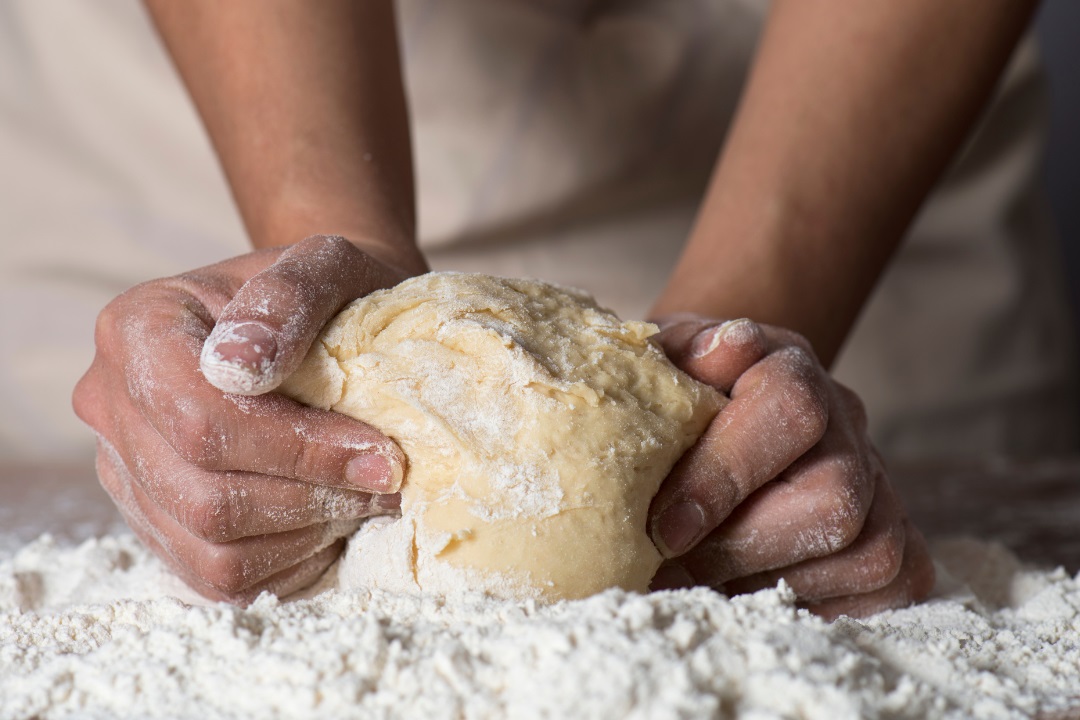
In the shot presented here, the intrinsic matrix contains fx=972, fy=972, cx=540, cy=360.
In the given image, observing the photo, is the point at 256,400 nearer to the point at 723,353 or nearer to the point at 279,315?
the point at 279,315

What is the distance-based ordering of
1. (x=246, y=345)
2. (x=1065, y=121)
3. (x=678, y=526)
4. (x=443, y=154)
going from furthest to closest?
1. (x=1065, y=121)
2. (x=443, y=154)
3. (x=678, y=526)
4. (x=246, y=345)

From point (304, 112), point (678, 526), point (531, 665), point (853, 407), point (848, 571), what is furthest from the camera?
point (304, 112)

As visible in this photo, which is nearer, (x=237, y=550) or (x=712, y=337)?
(x=237, y=550)

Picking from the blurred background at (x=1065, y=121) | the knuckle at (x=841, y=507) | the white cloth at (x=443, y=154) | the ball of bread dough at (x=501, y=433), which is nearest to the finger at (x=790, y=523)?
the knuckle at (x=841, y=507)

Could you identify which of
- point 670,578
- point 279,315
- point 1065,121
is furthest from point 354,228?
point 1065,121

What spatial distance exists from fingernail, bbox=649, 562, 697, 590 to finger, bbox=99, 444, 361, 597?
1.05 feet

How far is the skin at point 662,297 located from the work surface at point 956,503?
0.46m

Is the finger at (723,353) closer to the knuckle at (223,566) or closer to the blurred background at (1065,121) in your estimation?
the knuckle at (223,566)

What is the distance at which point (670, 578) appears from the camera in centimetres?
101

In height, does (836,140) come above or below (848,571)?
above

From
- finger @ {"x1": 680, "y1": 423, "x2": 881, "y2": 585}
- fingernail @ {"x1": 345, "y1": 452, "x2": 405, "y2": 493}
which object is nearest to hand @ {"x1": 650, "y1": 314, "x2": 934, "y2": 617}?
finger @ {"x1": 680, "y1": 423, "x2": 881, "y2": 585}

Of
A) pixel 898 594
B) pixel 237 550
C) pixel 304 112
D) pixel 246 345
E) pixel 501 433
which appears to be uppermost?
pixel 304 112

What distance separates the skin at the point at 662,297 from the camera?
936mm

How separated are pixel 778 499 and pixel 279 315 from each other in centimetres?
55
